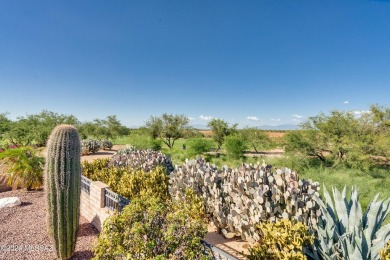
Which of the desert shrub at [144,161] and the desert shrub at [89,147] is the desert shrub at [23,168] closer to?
the desert shrub at [144,161]

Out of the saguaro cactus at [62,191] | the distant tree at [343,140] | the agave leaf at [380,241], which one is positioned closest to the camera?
the agave leaf at [380,241]

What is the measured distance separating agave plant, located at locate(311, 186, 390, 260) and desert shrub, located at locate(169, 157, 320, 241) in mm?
305

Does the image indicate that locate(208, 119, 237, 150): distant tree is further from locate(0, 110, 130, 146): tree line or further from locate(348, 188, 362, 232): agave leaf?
locate(348, 188, 362, 232): agave leaf

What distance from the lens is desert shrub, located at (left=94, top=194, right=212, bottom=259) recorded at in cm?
253

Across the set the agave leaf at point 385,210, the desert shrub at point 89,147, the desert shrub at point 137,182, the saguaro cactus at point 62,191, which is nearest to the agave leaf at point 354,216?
the agave leaf at point 385,210

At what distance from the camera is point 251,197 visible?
461 centimetres

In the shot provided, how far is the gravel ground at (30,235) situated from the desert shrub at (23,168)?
1.58 metres

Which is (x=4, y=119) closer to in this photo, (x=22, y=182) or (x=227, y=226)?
(x=22, y=182)

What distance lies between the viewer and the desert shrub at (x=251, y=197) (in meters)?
4.07

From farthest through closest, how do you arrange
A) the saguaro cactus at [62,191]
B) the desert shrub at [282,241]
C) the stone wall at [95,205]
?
1. the stone wall at [95,205]
2. the saguaro cactus at [62,191]
3. the desert shrub at [282,241]

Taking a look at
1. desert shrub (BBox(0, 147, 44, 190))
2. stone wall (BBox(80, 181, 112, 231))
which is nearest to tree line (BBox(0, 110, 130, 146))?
desert shrub (BBox(0, 147, 44, 190))

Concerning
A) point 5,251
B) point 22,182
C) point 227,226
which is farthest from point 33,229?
point 227,226

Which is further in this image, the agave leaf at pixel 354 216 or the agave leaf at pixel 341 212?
the agave leaf at pixel 341 212

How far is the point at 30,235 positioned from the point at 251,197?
570 cm
